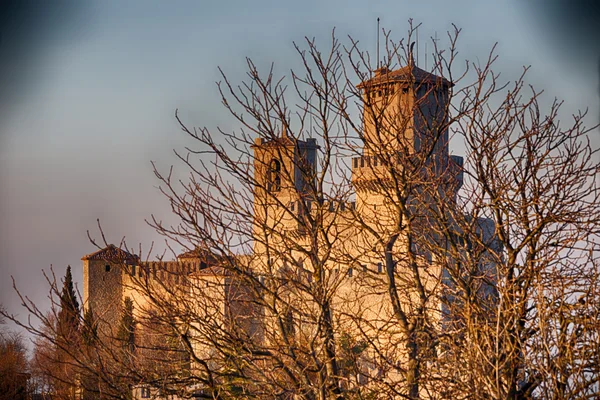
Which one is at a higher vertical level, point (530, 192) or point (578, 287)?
point (530, 192)

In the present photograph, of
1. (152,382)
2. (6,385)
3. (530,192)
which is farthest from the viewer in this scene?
(6,385)

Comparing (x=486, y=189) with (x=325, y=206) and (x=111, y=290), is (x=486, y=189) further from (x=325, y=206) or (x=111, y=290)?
(x=111, y=290)

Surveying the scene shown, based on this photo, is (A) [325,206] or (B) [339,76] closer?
(A) [325,206]

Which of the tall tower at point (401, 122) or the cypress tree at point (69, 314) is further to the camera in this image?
the tall tower at point (401, 122)

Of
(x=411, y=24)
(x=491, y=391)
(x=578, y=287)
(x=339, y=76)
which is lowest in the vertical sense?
(x=491, y=391)

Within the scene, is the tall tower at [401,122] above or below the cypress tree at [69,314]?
above

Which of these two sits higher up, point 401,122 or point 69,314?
point 401,122

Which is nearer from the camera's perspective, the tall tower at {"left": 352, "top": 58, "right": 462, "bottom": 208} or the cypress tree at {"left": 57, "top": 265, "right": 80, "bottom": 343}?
the cypress tree at {"left": 57, "top": 265, "right": 80, "bottom": 343}

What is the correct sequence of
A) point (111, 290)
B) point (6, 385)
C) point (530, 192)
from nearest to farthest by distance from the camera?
1. point (530, 192)
2. point (6, 385)
3. point (111, 290)

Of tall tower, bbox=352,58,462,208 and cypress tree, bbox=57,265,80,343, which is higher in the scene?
tall tower, bbox=352,58,462,208

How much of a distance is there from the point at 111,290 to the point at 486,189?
92.3ft

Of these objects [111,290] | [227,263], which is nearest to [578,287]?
[227,263]

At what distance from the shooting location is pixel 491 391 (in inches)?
184

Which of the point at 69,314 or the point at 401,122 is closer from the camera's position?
the point at 401,122
